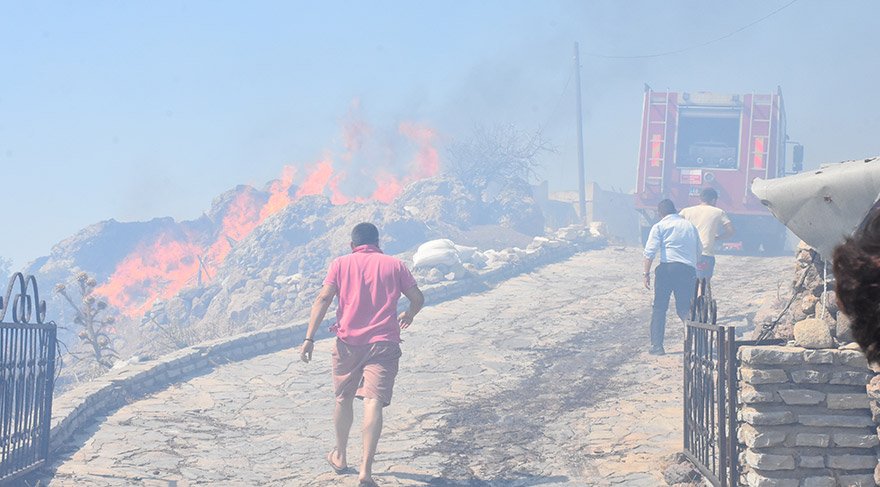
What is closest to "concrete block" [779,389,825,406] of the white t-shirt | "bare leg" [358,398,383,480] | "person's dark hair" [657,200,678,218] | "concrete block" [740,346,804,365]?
"concrete block" [740,346,804,365]

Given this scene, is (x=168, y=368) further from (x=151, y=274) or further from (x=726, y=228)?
(x=151, y=274)

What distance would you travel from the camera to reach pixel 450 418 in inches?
288

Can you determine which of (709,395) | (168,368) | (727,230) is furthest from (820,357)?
(168,368)

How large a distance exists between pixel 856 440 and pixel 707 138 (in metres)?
16.8

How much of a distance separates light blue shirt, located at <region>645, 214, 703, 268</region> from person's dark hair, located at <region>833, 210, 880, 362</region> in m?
8.05

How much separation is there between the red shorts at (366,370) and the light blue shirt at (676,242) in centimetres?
418

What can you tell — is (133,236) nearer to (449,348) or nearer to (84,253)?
(84,253)

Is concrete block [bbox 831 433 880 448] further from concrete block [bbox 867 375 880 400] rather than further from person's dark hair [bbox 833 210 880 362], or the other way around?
person's dark hair [bbox 833 210 880 362]

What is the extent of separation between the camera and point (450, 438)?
6770mm

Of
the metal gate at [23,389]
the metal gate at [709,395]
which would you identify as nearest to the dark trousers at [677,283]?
the metal gate at [709,395]

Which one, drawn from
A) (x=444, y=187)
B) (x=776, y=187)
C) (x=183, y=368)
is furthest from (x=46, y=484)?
(x=444, y=187)

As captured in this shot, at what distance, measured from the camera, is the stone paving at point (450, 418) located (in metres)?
6.00

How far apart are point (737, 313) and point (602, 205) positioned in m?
21.3

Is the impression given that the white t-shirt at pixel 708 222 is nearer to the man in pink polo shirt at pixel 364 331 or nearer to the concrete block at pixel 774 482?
the man in pink polo shirt at pixel 364 331
